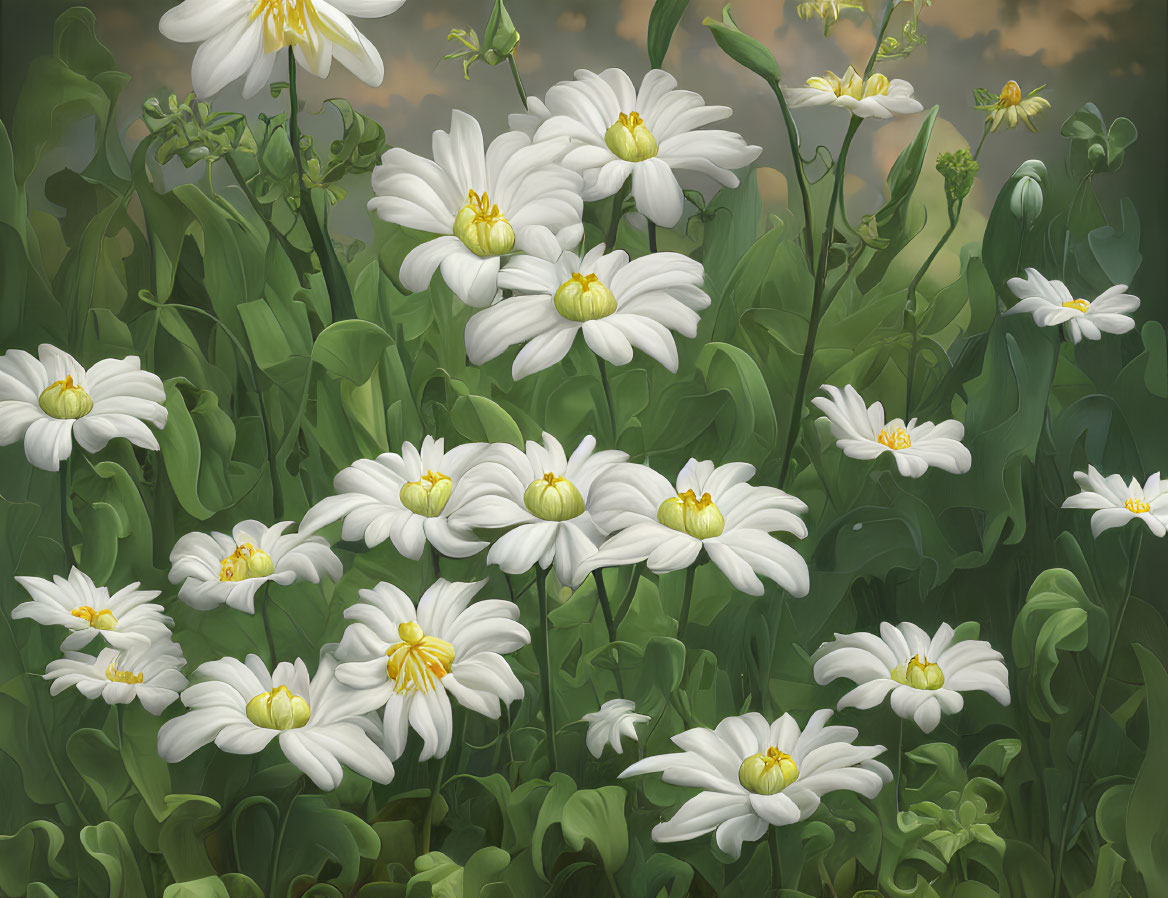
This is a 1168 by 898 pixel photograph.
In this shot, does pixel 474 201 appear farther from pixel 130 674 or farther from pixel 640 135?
pixel 130 674

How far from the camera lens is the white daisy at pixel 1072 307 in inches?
15.6

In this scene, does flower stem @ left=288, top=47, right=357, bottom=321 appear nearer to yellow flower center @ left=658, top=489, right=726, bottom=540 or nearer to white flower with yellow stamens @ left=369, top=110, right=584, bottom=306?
white flower with yellow stamens @ left=369, top=110, right=584, bottom=306

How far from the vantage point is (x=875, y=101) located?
14.9 inches

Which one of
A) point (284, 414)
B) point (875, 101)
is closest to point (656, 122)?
point (875, 101)

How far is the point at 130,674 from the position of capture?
0.36 meters

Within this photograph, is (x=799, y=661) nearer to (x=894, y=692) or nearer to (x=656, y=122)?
(x=894, y=692)

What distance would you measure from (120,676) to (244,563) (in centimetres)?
6

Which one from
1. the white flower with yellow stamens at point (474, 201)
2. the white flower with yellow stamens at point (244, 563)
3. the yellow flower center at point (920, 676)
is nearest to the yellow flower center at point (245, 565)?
the white flower with yellow stamens at point (244, 563)

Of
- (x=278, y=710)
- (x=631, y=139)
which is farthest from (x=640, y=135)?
(x=278, y=710)

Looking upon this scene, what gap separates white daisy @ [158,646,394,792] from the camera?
0.32 metres

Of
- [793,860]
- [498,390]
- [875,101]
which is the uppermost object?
[875,101]

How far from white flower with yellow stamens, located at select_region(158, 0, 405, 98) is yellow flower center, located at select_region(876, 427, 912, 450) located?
0.70 feet

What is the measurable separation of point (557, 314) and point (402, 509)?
0.08 m

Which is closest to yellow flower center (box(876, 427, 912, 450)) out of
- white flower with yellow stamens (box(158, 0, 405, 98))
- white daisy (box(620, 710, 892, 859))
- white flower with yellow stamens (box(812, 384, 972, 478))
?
white flower with yellow stamens (box(812, 384, 972, 478))
